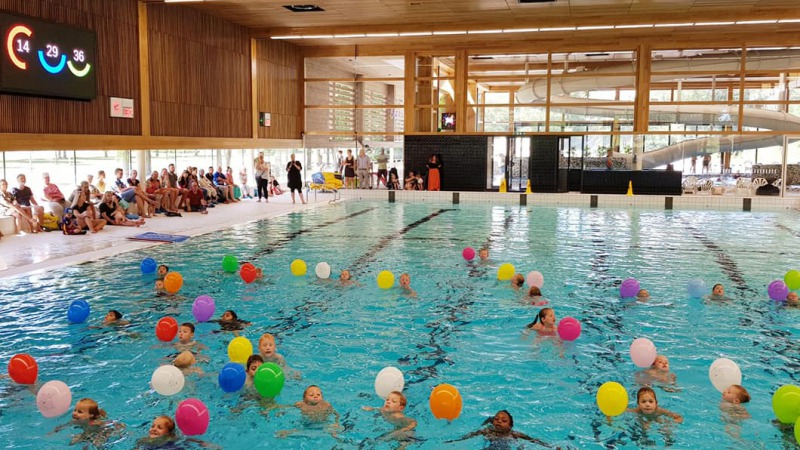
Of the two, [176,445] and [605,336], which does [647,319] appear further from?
[176,445]

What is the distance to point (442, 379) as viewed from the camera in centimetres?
545

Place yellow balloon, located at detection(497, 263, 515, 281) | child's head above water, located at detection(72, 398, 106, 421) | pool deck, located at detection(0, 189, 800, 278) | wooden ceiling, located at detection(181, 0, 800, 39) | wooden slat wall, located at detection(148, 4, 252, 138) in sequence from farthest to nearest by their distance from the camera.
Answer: wooden ceiling, located at detection(181, 0, 800, 39) < wooden slat wall, located at detection(148, 4, 252, 138) < pool deck, located at detection(0, 189, 800, 278) < yellow balloon, located at detection(497, 263, 515, 281) < child's head above water, located at detection(72, 398, 106, 421)

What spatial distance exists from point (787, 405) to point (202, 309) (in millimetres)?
5236

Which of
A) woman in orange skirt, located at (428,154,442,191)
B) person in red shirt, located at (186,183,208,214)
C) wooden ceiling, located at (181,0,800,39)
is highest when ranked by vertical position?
wooden ceiling, located at (181,0,800,39)

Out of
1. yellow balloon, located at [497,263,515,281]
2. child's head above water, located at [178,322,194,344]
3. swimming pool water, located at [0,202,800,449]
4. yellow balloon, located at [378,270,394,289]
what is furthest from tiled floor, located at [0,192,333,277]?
yellow balloon, located at [497,263,515,281]

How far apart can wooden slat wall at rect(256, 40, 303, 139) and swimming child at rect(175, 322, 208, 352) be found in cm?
1489

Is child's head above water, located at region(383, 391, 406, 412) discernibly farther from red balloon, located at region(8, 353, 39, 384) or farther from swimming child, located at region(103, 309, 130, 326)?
swimming child, located at region(103, 309, 130, 326)

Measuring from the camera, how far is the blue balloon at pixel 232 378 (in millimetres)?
4875

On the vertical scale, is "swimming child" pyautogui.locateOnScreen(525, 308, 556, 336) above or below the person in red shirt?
below

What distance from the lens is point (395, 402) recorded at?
4613 mm

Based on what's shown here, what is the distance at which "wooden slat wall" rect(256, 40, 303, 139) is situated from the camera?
20609 mm

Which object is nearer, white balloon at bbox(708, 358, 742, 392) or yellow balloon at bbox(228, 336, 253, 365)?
white balloon at bbox(708, 358, 742, 392)

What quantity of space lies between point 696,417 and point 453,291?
399cm

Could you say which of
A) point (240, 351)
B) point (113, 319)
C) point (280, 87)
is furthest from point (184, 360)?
point (280, 87)
